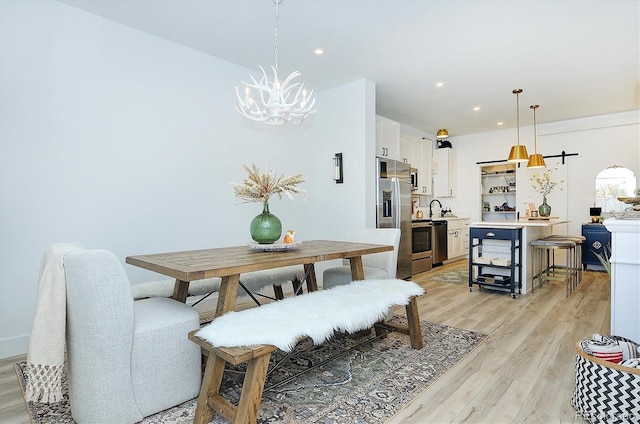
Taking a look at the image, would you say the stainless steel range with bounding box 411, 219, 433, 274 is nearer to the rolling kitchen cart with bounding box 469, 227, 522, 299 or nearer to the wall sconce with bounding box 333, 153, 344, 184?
the rolling kitchen cart with bounding box 469, 227, 522, 299

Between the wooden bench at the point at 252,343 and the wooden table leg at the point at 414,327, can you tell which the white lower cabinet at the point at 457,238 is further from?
the wooden bench at the point at 252,343

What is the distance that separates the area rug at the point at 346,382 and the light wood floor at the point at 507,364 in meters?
0.09

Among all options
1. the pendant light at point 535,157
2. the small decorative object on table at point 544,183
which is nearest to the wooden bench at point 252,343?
the pendant light at point 535,157

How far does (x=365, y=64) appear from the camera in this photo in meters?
3.88

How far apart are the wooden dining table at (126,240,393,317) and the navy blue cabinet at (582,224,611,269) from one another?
4.99m

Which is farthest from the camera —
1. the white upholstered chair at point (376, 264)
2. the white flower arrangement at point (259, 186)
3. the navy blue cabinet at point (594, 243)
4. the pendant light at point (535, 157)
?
the navy blue cabinet at point (594, 243)

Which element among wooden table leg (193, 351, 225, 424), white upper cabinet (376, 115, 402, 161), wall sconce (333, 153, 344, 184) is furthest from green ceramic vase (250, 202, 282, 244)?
white upper cabinet (376, 115, 402, 161)

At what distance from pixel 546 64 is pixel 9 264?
5.34 meters

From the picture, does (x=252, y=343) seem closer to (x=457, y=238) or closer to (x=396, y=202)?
(x=396, y=202)

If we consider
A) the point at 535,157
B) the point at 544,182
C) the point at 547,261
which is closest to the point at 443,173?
the point at 544,182

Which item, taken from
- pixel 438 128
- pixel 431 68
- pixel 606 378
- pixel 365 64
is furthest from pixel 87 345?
pixel 438 128

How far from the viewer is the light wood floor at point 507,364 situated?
71.9 inches

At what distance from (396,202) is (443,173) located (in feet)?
9.26

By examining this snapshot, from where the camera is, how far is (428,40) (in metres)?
3.31
